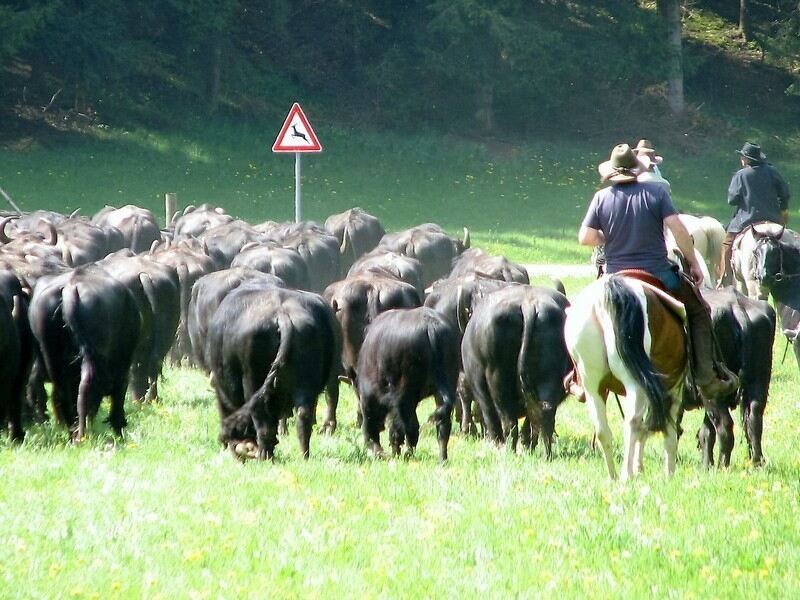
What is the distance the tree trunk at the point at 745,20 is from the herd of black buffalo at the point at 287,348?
39895 millimetres

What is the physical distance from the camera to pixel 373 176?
130 ft

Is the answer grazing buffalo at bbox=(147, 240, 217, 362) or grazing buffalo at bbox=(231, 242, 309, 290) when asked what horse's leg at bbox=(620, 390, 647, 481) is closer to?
grazing buffalo at bbox=(147, 240, 217, 362)

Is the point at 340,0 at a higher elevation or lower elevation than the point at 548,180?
higher

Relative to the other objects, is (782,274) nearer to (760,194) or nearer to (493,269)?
(760,194)

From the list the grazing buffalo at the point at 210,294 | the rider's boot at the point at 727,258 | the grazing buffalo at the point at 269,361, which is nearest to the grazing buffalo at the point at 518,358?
the grazing buffalo at the point at 269,361

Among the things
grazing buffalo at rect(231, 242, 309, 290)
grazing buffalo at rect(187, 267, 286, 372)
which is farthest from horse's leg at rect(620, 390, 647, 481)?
grazing buffalo at rect(231, 242, 309, 290)

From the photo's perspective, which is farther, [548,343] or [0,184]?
[0,184]

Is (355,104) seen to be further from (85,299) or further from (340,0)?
(85,299)

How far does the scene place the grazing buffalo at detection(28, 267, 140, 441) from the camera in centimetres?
1105

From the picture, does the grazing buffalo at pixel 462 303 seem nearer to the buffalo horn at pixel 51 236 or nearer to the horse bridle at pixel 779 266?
the horse bridle at pixel 779 266

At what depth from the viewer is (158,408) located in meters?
13.7

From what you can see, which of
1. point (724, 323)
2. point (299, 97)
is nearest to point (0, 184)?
point (299, 97)

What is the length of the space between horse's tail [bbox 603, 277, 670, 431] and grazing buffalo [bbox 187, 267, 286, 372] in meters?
4.10

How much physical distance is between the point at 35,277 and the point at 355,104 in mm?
33979
